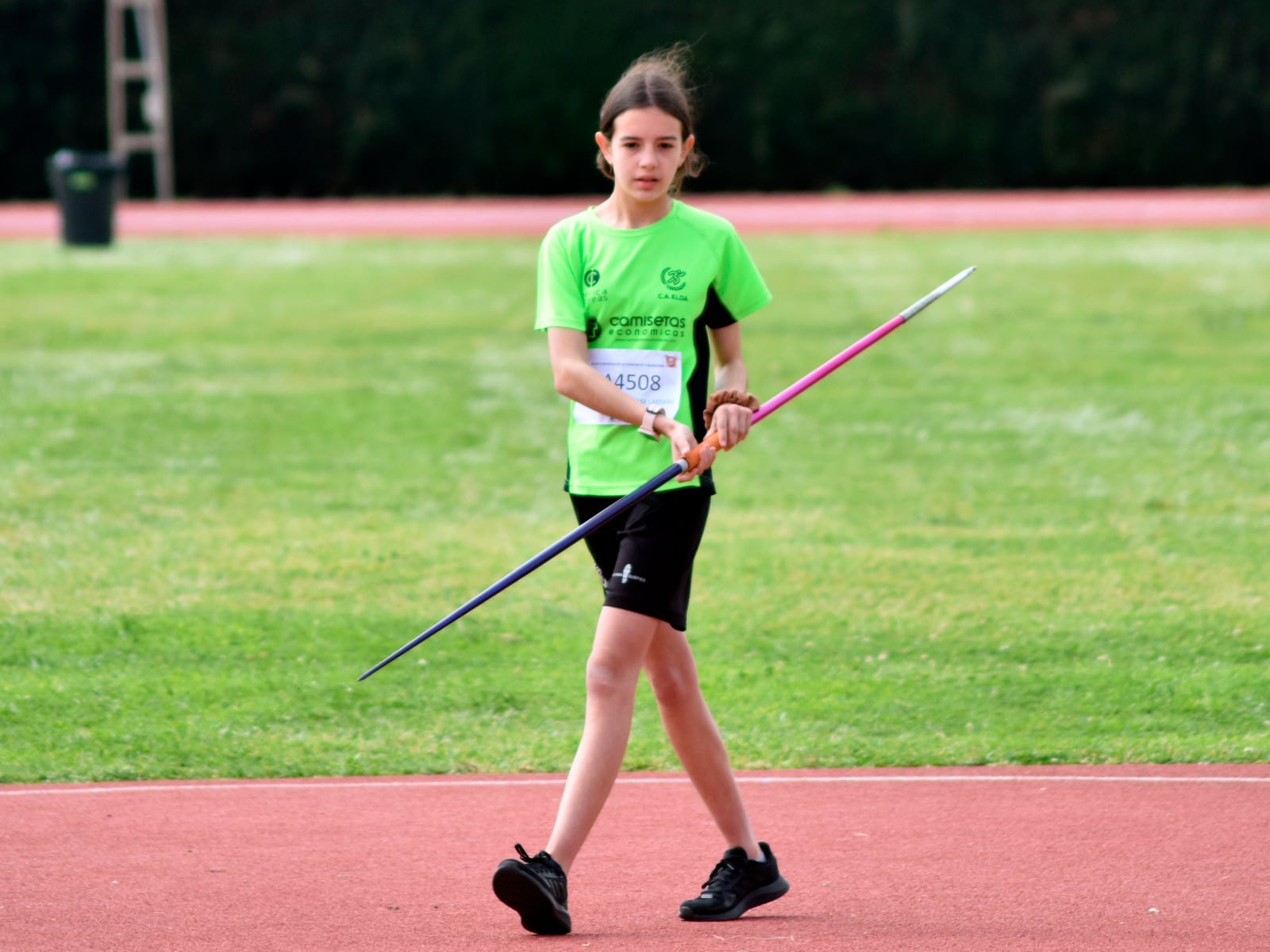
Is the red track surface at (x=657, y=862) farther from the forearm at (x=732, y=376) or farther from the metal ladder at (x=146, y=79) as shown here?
the metal ladder at (x=146, y=79)

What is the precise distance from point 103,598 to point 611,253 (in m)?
4.73

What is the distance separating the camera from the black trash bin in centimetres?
2416

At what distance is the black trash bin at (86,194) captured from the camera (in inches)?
951

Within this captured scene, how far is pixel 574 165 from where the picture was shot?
3578 cm

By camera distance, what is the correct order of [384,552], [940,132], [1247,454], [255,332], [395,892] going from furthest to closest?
1. [940,132]
2. [255,332]
3. [1247,454]
4. [384,552]
5. [395,892]

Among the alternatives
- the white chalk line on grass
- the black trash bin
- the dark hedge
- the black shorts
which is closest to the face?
the black shorts

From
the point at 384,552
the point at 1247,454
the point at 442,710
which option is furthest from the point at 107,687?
the point at 1247,454

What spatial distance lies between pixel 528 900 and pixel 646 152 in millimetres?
1793

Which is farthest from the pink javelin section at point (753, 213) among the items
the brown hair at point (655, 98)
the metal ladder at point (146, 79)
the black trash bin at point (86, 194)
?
the brown hair at point (655, 98)

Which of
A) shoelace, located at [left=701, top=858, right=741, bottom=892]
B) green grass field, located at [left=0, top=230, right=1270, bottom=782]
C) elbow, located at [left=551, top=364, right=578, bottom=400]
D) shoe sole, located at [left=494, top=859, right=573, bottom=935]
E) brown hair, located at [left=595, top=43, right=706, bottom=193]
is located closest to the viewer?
shoe sole, located at [left=494, top=859, right=573, bottom=935]

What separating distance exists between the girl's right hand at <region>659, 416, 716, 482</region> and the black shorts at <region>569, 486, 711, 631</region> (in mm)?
124

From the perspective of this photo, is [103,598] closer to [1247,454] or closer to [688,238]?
[688,238]

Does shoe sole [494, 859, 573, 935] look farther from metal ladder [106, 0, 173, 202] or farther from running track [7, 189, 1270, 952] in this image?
metal ladder [106, 0, 173, 202]

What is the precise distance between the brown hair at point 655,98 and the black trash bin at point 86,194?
67.8ft
